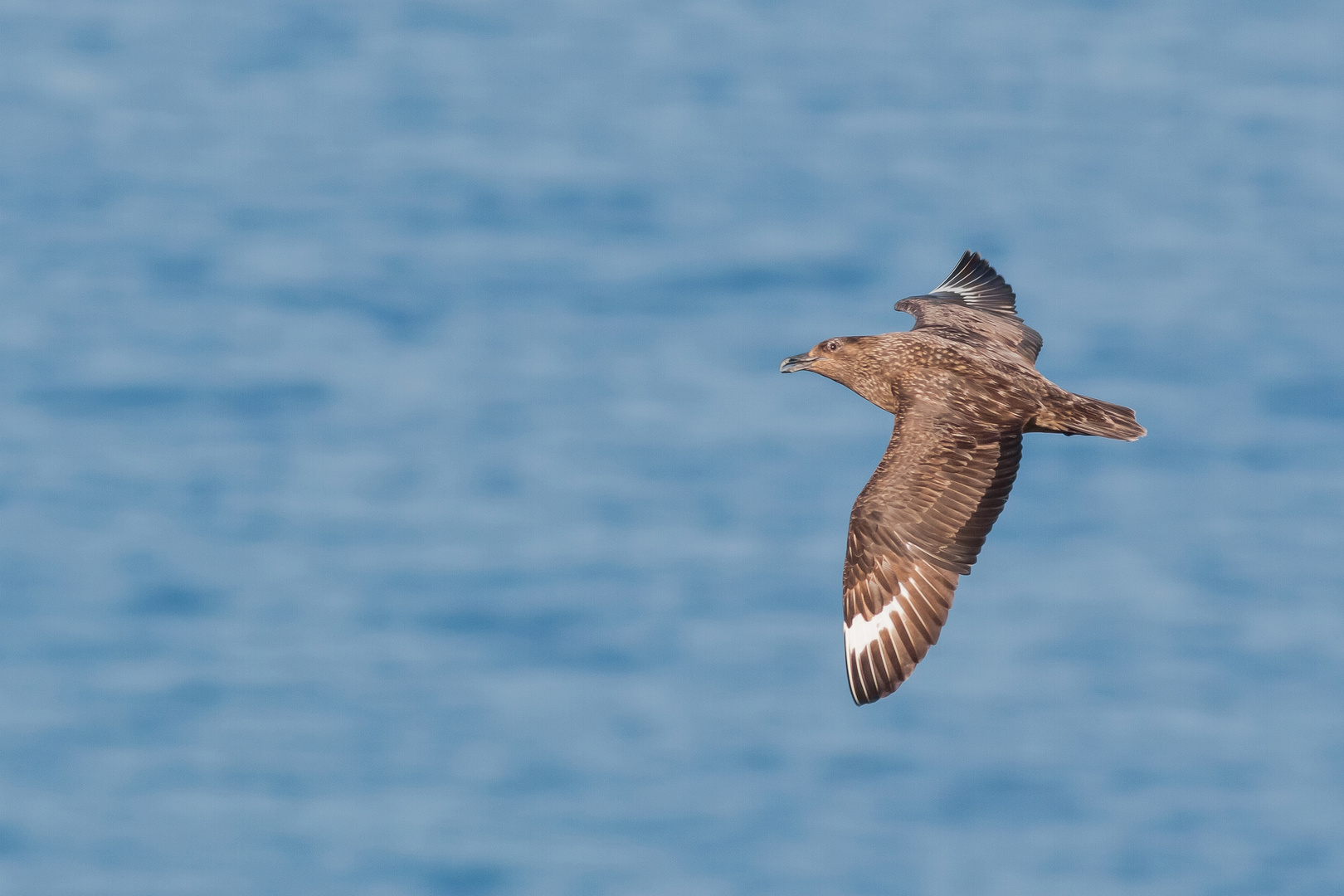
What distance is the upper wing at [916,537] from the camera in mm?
12328

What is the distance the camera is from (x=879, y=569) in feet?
40.9

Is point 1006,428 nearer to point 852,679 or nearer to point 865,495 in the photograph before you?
point 865,495

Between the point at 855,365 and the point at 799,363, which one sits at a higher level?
the point at 799,363

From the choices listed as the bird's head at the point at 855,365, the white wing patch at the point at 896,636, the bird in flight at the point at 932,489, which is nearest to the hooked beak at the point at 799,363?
the bird's head at the point at 855,365

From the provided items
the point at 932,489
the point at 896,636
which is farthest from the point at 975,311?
the point at 896,636

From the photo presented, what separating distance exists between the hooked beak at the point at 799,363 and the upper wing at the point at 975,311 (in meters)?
0.88

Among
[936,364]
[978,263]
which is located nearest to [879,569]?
[936,364]

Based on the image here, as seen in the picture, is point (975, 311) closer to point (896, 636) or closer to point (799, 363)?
point (799, 363)

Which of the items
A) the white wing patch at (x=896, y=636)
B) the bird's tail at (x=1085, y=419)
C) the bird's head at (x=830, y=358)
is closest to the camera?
the white wing patch at (x=896, y=636)

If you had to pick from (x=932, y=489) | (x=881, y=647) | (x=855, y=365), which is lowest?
(x=881, y=647)

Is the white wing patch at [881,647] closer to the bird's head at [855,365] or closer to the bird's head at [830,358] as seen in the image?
the bird's head at [855,365]

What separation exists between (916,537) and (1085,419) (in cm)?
128

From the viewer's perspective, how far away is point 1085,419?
1266cm

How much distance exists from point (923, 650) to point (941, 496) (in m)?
0.90
